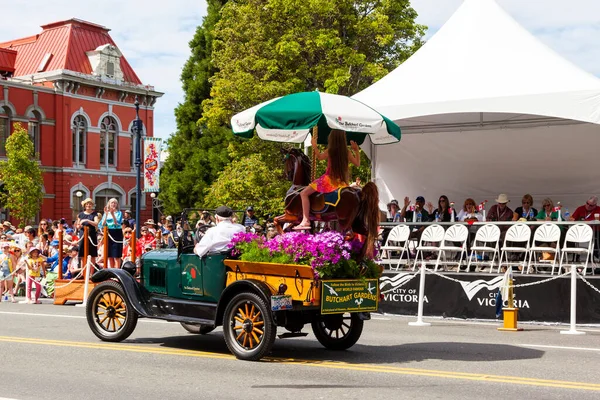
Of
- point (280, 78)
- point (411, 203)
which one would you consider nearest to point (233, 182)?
point (280, 78)

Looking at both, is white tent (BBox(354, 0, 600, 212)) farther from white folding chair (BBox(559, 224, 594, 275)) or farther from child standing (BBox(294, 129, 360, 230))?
child standing (BBox(294, 129, 360, 230))

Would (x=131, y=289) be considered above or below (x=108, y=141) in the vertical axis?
below

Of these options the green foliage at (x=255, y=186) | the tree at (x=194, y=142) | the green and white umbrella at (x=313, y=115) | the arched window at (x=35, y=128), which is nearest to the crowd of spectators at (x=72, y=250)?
the green and white umbrella at (x=313, y=115)

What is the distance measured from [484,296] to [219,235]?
6.78 meters

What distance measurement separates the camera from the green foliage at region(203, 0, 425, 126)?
30625mm

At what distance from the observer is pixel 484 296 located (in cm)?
1509

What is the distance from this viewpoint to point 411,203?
21.6 metres

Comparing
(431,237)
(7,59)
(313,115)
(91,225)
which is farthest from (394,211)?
(7,59)

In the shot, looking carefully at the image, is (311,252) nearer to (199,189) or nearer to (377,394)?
(377,394)

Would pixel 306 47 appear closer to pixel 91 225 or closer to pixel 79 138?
pixel 91 225

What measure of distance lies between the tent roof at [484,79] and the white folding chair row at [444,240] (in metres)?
2.38

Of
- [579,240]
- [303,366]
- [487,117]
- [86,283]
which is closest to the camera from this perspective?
[303,366]

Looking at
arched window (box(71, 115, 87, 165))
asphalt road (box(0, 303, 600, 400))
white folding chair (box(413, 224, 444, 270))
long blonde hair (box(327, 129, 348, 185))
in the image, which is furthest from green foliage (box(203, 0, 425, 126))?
arched window (box(71, 115, 87, 165))

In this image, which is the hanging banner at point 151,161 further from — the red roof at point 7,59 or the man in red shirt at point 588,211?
the man in red shirt at point 588,211
